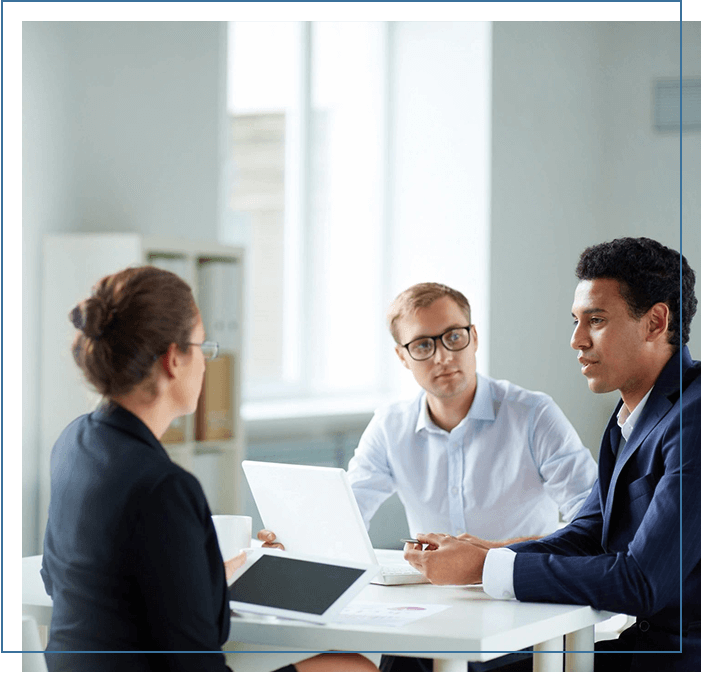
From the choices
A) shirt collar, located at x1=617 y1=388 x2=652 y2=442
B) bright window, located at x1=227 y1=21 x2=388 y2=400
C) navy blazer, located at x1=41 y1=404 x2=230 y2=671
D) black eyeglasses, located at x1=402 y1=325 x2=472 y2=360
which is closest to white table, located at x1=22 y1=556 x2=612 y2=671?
navy blazer, located at x1=41 y1=404 x2=230 y2=671

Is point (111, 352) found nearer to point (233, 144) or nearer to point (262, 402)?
point (262, 402)

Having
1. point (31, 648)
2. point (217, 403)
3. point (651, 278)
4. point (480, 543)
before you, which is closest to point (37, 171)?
point (217, 403)

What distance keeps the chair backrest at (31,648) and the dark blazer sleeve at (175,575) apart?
0.29 meters

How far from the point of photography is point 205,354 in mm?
1300

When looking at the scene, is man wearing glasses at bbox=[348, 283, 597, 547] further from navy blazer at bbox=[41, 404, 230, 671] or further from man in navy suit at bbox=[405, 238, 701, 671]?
navy blazer at bbox=[41, 404, 230, 671]

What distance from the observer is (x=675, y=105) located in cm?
152

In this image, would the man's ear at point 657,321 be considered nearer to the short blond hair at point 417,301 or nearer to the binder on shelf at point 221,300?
the short blond hair at point 417,301

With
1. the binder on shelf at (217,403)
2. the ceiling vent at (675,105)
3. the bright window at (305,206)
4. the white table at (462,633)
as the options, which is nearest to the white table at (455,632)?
the white table at (462,633)

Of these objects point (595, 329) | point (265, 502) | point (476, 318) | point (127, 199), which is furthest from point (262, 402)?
point (595, 329)

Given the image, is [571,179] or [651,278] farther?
[571,179]

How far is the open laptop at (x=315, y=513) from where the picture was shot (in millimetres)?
1500

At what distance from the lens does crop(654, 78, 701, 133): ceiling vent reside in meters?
1.48

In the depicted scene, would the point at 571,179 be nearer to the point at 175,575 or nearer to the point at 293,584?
the point at 293,584

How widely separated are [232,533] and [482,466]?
1.98ft
